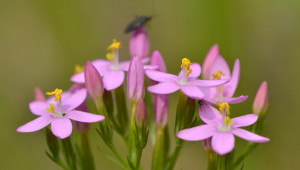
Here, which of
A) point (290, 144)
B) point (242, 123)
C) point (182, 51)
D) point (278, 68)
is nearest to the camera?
point (242, 123)

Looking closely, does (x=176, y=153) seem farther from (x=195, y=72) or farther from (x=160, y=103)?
(x=195, y=72)

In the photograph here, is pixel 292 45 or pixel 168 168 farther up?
pixel 292 45

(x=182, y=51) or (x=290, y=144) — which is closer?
(x=290, y=144)

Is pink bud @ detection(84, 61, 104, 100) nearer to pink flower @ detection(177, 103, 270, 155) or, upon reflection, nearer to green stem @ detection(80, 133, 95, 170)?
green stem @ detection(80, 133, 95, 170)

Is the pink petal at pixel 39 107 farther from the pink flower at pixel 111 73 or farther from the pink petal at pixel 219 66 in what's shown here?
the pink petal at pixel 219 66

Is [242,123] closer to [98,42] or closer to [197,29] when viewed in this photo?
[197,29]

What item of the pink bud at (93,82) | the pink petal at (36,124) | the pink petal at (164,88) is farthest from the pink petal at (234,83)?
the pink petal at (36,124)

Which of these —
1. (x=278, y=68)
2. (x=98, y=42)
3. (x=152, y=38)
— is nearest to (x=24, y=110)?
(x=98, y=42)

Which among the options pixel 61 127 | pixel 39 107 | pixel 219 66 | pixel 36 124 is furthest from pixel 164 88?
pixel 39 107
